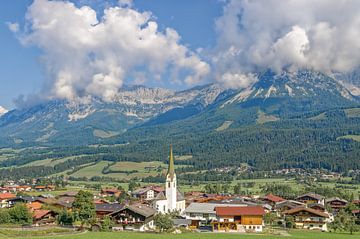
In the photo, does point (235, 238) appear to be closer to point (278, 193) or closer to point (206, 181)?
point (278, 193)

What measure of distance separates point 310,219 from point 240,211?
49.4ft

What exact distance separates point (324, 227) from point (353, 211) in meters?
13.2

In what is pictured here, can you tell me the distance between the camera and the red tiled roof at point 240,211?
82375 millimetres

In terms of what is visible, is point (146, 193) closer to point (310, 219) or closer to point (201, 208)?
point (201, 208)

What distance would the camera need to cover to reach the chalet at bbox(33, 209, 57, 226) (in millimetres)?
81725

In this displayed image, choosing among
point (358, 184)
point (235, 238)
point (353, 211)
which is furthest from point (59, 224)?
point (358, 184)

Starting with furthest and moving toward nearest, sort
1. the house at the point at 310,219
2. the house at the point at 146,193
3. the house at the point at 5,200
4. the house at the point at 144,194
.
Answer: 1. the house at the point at 144,194
2. the house at the point at 146,193
3. the house at the point at 5,200
4. the house at the point at 310,219

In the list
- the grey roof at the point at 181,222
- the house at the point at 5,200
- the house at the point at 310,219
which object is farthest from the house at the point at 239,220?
the house at the point at 5,200

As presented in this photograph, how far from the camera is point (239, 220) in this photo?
274 ft

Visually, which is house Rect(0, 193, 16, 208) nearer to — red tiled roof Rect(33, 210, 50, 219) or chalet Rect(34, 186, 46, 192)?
red tiled roof Rect(33, 210, 50, 219)

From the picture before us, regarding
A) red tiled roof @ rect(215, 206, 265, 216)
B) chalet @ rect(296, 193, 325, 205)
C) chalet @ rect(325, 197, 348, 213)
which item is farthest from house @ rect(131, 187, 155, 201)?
red tiled roof @ rect(215, 206, 265, 216)

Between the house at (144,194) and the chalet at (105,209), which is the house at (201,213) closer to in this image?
the chalet at (105,209)

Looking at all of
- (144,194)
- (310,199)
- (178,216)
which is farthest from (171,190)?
(310,199)

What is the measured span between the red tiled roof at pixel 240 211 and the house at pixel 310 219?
10.2 meters
